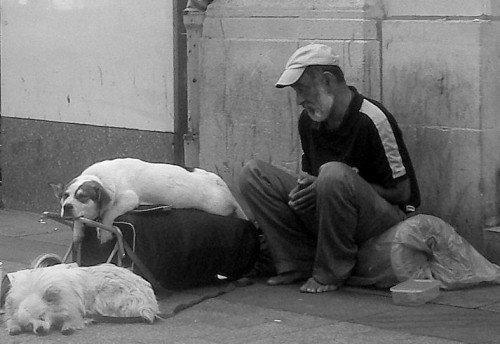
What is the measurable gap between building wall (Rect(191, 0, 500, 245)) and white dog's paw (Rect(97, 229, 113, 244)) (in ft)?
4.92

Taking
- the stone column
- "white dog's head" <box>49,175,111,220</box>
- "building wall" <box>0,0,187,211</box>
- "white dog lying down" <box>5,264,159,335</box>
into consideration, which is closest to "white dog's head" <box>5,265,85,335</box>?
"white dog lying down" <box>5,264,159,335</box>

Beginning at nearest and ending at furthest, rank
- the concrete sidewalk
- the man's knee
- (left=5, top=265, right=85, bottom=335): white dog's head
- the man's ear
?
the concrete sidewalk
(left=5, top=265, right=85, bottom=335): white dog's head
the man's knee
the man's ear

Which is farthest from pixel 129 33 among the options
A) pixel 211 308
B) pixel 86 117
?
pixel 211 308

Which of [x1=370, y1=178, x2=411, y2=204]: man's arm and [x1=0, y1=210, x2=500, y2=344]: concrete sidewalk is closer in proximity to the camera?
[x1=0, y1=210, x2=500, y2=344]: concrete sidewalk

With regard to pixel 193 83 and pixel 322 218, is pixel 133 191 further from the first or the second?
pixel 193 83

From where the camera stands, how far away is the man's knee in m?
6.07

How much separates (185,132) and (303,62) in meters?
2.07

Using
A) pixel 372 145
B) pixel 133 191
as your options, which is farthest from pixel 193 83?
pixel 372 145

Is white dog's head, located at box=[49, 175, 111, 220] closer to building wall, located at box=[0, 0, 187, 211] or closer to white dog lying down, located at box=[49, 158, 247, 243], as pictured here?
white dog lying down, located at box=[49, 158, 247, 243]

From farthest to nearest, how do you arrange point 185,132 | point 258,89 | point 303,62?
point 185,132, point 258,89, point 303,62

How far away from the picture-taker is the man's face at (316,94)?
627cm

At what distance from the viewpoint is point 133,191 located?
633 cm

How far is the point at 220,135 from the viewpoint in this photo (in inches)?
302

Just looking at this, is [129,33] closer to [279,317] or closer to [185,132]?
[185,132]
